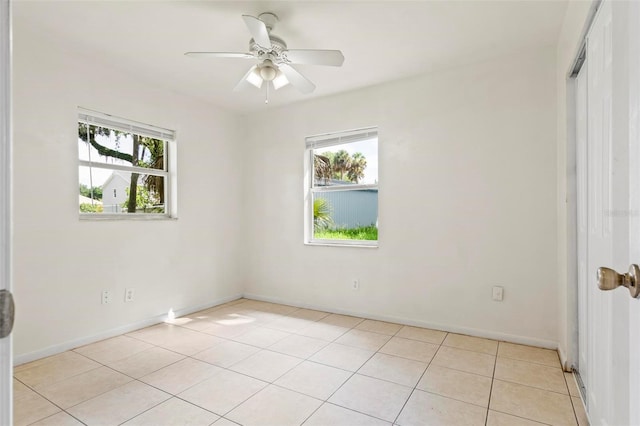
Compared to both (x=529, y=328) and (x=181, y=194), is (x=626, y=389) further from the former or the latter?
(x=181, y=194)

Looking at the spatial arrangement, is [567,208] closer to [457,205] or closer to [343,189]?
[457,205]

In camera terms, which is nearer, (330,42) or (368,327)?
(330,42)

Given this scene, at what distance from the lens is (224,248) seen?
435 cm

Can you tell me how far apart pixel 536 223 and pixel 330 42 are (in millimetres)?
2290

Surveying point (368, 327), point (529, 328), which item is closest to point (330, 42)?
point (368, 327)

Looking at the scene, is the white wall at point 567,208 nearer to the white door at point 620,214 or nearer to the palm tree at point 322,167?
the white door at point 620,214

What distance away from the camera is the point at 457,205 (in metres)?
3.15

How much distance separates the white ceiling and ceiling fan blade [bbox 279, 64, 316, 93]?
0.87ft

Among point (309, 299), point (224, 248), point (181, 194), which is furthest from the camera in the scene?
point (224, 248)

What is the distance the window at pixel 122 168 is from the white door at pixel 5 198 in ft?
9.53

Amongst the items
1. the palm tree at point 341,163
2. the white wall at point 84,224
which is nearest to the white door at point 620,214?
the palm tree at point 341,163

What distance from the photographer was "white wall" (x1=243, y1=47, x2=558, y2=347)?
9.20 feet

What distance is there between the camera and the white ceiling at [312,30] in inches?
89.0

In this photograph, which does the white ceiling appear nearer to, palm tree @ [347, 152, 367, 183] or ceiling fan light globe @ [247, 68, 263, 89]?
ceiling fan light globe @ [247, 68, 263, 89]
